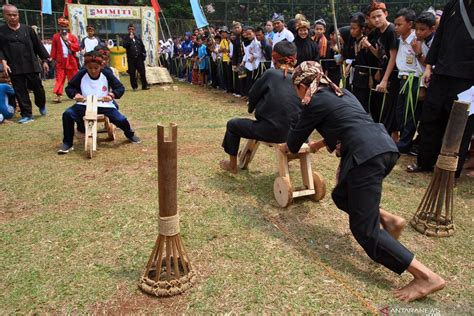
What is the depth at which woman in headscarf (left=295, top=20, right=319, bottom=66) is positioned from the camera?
7.70 meters

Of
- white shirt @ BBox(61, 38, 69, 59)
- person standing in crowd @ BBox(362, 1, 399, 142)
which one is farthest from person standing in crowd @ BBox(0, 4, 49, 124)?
person standing in crowd @ BBox(362, 1, 399, 142)

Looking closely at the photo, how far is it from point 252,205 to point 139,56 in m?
9.78

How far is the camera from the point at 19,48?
7.21 m

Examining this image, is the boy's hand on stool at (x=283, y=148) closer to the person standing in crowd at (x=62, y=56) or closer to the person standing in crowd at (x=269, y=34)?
the person standing in crowd at (x=269, y=34)

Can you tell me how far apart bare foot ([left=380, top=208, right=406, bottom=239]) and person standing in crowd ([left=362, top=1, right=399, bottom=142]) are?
10.0ft

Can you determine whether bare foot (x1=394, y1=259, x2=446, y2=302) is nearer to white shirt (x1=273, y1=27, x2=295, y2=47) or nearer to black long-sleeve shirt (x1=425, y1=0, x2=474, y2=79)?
black long-sleeve shirt (x1=425, y1=0, x2=474, y2=79)

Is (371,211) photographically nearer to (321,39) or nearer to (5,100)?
(321,39)

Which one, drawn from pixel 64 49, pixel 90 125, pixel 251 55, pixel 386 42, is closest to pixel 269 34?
pixel 251 55

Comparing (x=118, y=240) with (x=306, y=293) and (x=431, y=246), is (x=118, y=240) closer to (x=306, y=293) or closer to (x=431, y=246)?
(x=306, y=293)

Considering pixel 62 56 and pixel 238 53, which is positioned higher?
pixel 238 53

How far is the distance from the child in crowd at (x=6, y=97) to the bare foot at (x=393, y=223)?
729 centimetres

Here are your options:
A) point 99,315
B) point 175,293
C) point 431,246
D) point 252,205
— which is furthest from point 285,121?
point 99,315

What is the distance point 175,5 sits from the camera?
3316 cm

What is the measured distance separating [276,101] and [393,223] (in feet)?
5.50
